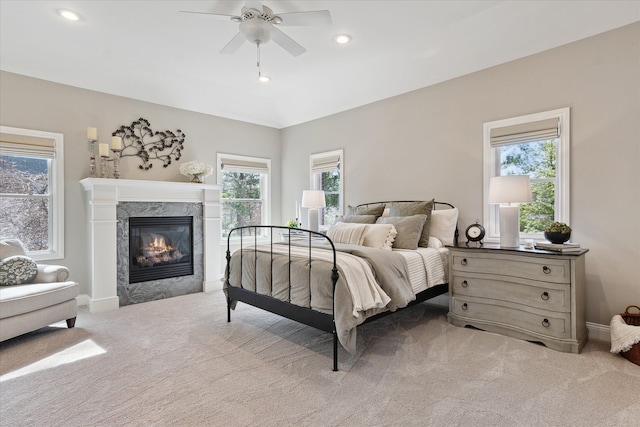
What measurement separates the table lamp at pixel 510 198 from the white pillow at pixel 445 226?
2.05 ft

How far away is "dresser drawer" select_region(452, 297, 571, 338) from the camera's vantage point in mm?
2825

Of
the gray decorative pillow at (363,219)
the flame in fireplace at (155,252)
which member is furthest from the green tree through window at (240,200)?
the gray decorative pillow at (363,219)

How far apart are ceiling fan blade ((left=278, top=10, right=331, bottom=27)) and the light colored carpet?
2724mm

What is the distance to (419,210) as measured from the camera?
13.1 feet

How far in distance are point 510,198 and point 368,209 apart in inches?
71.1

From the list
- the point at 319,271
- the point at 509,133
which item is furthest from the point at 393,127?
the point at 319,271

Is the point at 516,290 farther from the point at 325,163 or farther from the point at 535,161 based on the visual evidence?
the point at 325,163

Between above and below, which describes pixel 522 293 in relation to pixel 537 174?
below

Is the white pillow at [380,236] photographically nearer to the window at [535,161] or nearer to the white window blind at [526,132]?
the window at [535,161]

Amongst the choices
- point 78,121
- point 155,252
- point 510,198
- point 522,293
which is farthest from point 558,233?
point 78,121

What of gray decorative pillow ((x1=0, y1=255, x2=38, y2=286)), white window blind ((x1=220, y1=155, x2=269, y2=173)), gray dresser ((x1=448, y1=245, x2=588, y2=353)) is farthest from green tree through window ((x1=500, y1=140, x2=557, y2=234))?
gray decorative pillow ((x1=0, y1=255, x2=38, y2=286))

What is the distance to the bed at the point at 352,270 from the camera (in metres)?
2.56

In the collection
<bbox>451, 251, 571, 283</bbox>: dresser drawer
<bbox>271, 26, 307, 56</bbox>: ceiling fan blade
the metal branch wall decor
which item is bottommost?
<bbox>451, 251, 571, 283</bbox>: dresser drawer

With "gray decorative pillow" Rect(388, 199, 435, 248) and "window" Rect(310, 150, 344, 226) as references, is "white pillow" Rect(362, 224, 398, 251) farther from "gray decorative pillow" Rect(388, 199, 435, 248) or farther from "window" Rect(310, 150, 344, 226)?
"window" Rect(310, 150, 344, 226)
